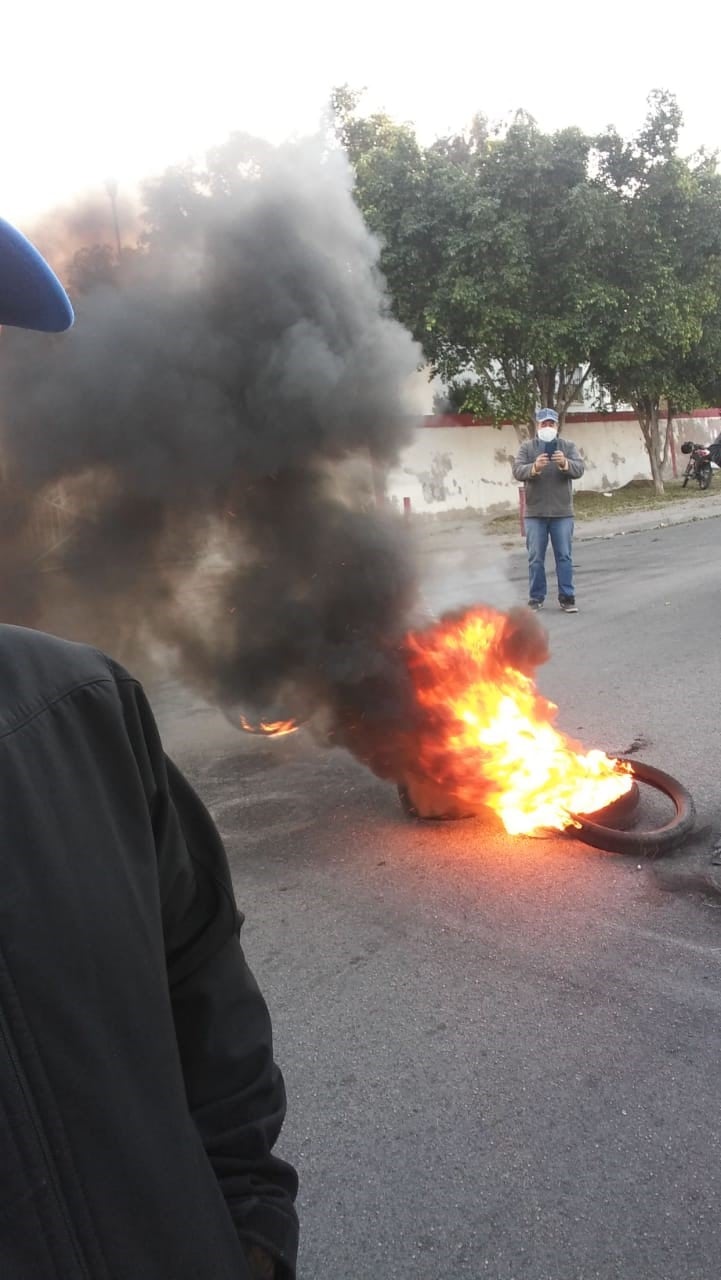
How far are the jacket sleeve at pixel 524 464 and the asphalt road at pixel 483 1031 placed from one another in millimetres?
4164

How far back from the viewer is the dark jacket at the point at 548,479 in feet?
28.8

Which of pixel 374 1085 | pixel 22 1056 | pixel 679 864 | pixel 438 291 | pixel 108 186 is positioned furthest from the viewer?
pixel 438 291

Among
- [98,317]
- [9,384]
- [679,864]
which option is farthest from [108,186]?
[679,864]

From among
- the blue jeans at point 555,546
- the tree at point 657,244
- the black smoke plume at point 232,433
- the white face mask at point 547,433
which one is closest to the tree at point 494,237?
the tree at point 657,244

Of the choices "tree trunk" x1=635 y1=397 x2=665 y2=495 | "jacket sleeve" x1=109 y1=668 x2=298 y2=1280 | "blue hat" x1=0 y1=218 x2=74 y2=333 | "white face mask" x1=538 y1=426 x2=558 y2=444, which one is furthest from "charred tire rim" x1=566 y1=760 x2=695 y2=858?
"tree trunk" x1=635 y1=397 x2=665 y2=495

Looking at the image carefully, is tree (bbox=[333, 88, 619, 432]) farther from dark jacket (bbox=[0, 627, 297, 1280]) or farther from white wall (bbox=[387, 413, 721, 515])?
dark jacket (bbox=[0, 627, 297, 1280])

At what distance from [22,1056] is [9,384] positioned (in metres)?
4.56

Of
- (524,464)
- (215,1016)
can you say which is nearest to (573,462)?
(524,464)

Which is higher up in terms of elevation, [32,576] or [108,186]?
[108,186]

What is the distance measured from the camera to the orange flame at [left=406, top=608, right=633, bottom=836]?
403 cm

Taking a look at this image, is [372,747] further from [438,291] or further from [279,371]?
[438,291]

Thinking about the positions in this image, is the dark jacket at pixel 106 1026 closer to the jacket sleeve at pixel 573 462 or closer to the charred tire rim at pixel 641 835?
the charred tire rim at pixel 641 835

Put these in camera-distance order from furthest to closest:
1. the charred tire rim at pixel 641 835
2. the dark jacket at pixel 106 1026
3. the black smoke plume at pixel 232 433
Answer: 1. the black smoke plume at pixel 232 433
2. the charred tire rim at pixel 641 835
3. the dark jacket at pixel 106 1026

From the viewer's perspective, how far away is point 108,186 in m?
4.84
